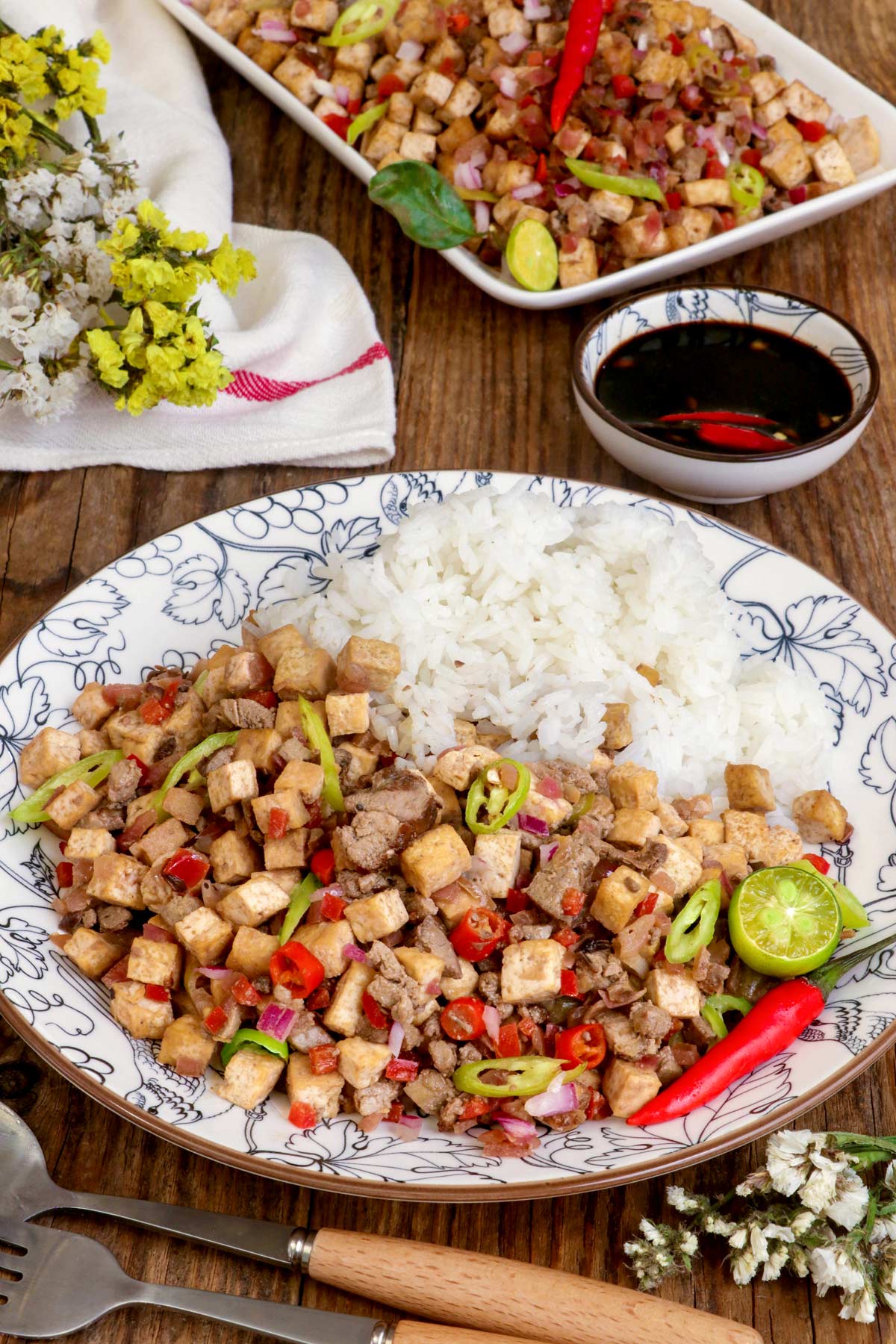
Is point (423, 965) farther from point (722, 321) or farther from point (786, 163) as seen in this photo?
point (786, 163)

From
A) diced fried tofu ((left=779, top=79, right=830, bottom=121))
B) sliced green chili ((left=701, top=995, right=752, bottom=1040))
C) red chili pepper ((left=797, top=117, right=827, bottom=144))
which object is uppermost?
diced fried tofu ((left=779, top=79, right=830, bottom=121))

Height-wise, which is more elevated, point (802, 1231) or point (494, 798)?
point (494, 798)

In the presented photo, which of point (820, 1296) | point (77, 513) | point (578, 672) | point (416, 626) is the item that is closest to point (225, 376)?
point (77, 513)

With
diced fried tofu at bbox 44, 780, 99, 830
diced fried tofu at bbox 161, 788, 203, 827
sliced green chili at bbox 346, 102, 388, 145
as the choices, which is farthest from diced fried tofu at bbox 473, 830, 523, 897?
sliced green chili at bbox 346, 102, 388, 145

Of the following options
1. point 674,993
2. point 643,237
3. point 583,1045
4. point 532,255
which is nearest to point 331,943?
point 583,1045

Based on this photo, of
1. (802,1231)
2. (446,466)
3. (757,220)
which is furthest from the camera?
(757,220)

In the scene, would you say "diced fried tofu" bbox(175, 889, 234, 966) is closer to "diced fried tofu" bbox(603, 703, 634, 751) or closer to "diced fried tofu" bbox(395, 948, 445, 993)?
"diced fried tofu" bbox(395, 948, 445, 993)
